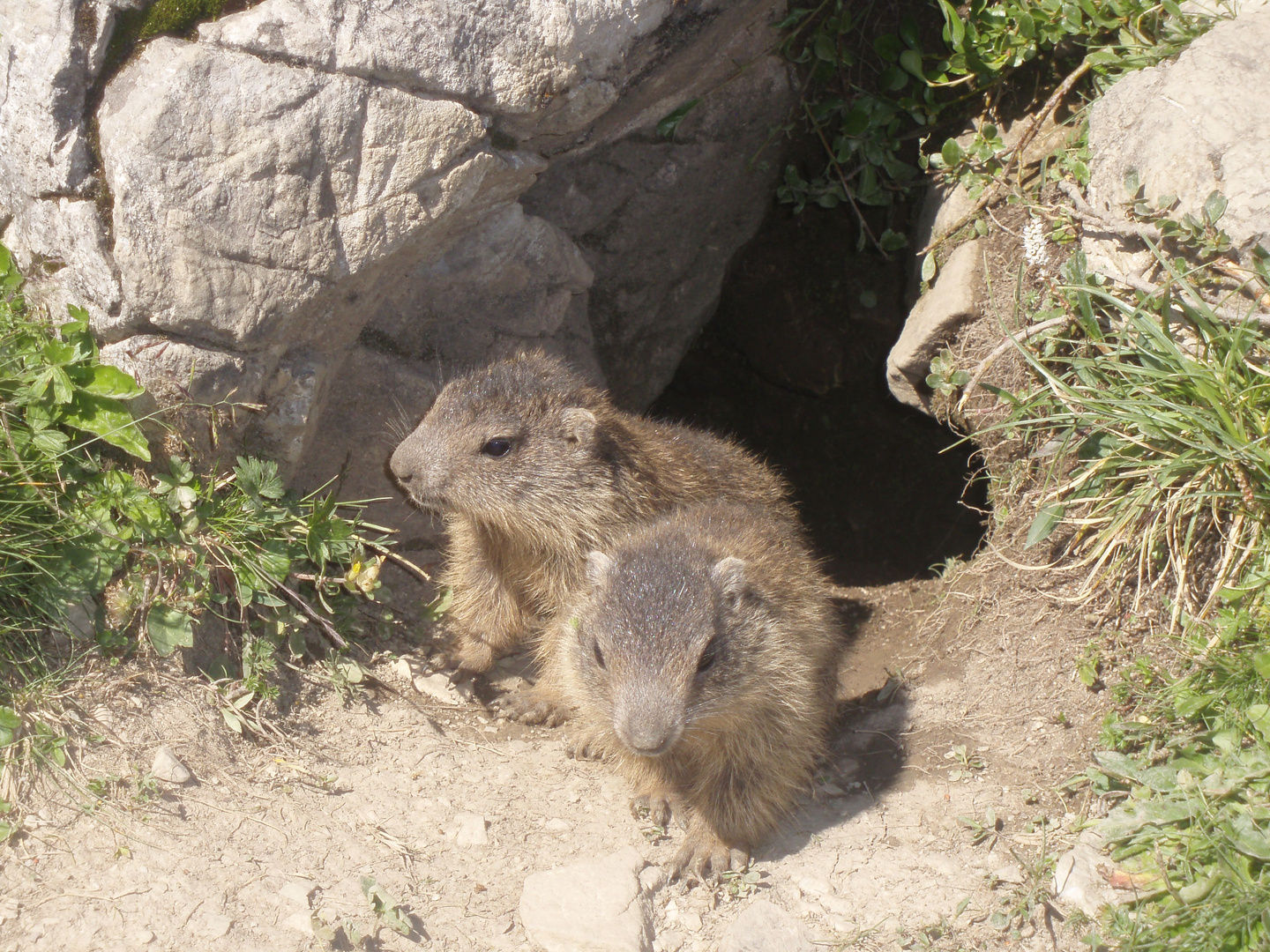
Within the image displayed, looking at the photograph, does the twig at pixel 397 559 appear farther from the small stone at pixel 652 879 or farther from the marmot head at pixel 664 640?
the small stone at pixel 652 879

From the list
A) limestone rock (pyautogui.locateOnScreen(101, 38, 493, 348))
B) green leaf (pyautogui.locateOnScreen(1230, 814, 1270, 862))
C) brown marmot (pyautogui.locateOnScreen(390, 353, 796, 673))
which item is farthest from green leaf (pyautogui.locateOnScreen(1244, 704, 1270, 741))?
limestone rock (pyautogui.locateOnScreen(101, 38, 493, 348))

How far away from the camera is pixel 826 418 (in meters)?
8.89

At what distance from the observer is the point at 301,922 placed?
341cm

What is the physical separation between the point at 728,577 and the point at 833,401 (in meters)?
4.68

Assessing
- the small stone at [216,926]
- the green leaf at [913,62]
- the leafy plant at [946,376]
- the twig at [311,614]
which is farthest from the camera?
the green leaf at [913,62]

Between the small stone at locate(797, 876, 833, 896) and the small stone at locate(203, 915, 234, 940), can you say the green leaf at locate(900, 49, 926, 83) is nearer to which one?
the small stone at locate(797, 876, 833, 896)

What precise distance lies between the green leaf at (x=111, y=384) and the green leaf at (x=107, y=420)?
1.2 inches

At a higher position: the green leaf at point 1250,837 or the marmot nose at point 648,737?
the marmot nose at point 648,737

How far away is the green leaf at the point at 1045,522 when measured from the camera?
4.64 metres

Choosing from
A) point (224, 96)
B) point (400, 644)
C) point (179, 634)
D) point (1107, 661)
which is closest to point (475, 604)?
point (400, 644)

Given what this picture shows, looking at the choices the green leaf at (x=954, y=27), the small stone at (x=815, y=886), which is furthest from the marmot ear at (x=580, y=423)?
the green leaf at (x=954, y=27)

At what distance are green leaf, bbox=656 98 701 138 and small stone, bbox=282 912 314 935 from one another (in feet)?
15.6

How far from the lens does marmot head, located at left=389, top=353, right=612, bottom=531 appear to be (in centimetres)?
518

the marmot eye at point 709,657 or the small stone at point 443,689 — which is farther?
the small stone at point 443,689
